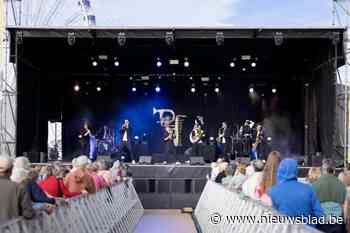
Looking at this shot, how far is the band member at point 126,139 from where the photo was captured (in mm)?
27688

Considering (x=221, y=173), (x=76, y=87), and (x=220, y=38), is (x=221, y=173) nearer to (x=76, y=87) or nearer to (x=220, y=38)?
(x=220, y=38)

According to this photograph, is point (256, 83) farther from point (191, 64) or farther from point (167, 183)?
point (167, 183)

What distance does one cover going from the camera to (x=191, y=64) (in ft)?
90.7

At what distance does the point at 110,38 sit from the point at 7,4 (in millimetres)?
3459

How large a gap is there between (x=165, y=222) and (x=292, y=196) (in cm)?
1126

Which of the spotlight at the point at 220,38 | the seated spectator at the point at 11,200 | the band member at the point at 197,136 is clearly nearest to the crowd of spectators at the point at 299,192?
the seated spectator at the point at 11,200

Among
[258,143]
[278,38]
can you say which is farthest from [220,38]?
[258,143]

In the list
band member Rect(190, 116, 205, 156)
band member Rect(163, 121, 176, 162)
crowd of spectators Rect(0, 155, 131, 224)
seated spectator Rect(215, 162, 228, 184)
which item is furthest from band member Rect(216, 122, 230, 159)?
crowd of spectators Rect(0, 155, 131, 224)

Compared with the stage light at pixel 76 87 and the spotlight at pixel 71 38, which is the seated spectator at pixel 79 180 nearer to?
the spotlight at pixel 71 38

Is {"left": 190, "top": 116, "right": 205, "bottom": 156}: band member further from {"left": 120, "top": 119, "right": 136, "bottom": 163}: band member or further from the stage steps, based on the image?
the stage steps

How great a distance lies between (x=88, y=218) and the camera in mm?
8430

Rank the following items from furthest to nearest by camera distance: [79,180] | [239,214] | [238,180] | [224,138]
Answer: [224,138] < [238,180] < [79,180] < [239,214]

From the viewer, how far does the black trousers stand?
27.5m

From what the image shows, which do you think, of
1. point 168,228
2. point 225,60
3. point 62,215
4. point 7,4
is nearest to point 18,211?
point 62,215
